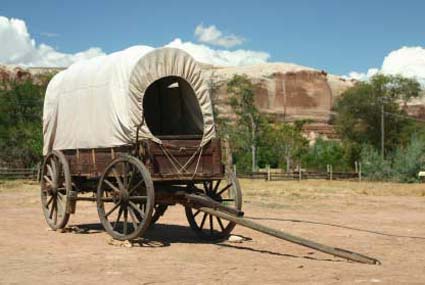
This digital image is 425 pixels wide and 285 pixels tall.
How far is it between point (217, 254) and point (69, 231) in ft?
12.5

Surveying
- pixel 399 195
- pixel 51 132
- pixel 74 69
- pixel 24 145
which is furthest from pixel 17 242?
pixel 24 145

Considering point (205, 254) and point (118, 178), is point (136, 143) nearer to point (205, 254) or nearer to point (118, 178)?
point (118, 178)

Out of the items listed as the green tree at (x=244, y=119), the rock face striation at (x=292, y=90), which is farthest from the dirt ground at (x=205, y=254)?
the rock face striation at (x=292, y=90)

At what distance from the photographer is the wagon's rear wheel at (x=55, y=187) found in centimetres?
1142

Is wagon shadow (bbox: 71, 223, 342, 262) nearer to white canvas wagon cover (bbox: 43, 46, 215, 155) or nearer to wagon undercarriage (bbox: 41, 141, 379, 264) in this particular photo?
wagon undercarriage (bbox: 41, 141, 379, 264)

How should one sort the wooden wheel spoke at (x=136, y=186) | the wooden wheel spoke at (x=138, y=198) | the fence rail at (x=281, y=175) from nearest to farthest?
the wooden wheel spoke at (x=138, y=198)
the wooden wheel spoke at (x=136, y=186)
the fence rail at (x=281, y=175)

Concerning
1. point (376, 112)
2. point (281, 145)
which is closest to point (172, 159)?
point (281, 145)

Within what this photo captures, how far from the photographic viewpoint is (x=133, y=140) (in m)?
9.87

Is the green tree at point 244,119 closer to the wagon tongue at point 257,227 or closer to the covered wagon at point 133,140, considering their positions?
the covered wagon at point 133,140

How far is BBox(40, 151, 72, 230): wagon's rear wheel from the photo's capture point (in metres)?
11.4

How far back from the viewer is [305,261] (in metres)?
8.32

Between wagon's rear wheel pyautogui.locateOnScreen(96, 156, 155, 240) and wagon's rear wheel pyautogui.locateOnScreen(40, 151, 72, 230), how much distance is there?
3.94 ft

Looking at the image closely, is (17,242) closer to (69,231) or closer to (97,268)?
(69,231)

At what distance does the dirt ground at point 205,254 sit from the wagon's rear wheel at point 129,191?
0.36m
